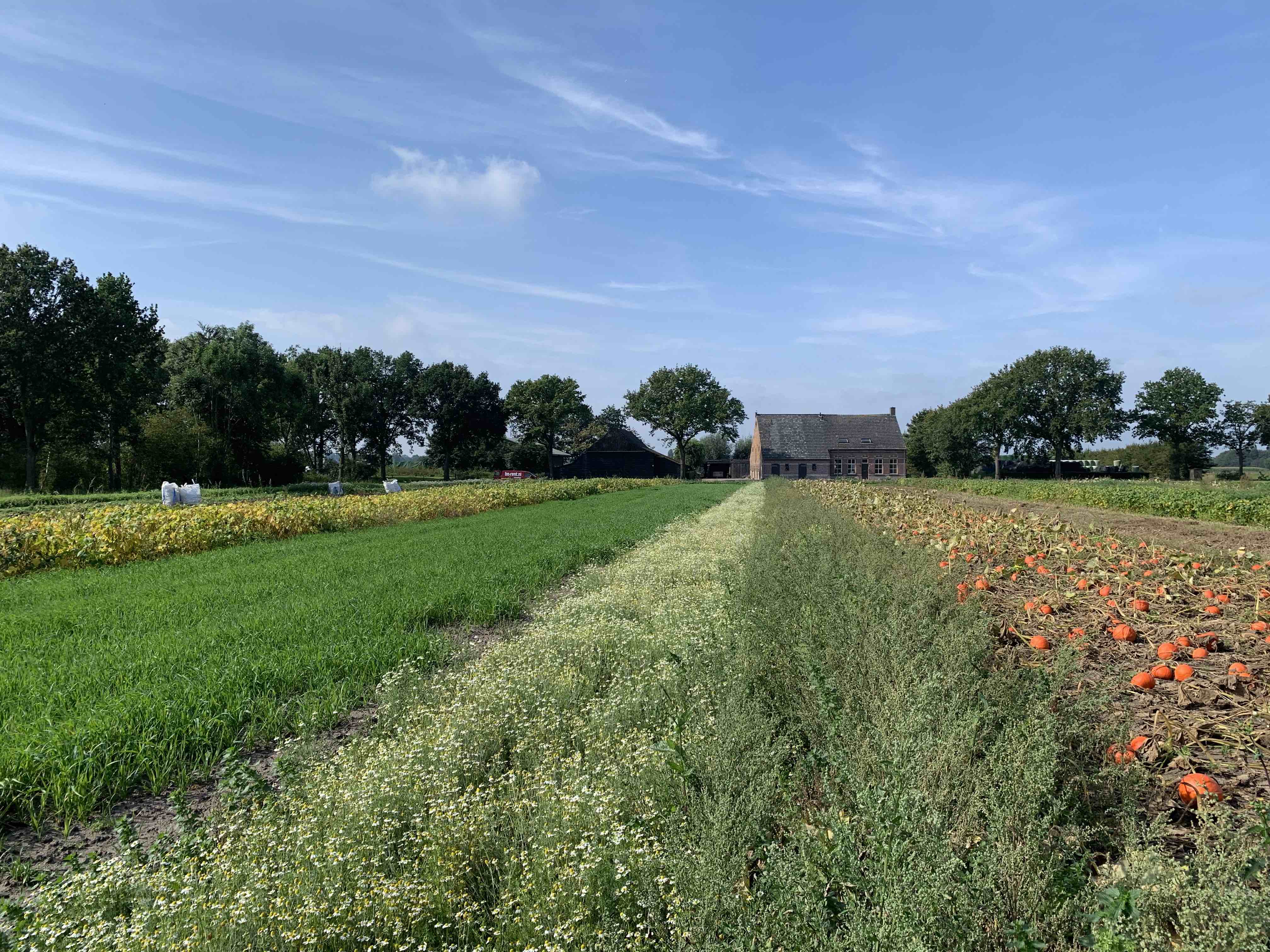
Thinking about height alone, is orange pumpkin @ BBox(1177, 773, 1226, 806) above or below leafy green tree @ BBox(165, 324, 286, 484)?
below

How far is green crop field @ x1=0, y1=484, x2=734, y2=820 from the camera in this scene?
3496mm

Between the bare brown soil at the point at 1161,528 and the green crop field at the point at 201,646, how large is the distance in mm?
7028

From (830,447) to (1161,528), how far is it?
64389mm

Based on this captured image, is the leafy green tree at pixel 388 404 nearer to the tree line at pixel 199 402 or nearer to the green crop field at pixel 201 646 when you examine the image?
the tree line at pixel 199 402

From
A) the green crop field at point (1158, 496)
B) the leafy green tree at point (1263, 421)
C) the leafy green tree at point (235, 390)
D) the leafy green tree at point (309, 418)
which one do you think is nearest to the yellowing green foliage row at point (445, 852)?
the green crop field at point (1158, 496)

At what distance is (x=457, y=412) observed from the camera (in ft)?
245

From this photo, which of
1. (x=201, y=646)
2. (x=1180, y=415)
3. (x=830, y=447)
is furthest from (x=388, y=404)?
(x=1180, y=415)

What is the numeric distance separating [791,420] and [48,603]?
79.3 metres

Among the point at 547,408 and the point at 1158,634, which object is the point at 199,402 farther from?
the point at 1158,634

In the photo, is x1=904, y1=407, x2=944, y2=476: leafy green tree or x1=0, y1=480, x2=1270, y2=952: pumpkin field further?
x1=904, y1=407, x2=944, y2=476: leafy green tree

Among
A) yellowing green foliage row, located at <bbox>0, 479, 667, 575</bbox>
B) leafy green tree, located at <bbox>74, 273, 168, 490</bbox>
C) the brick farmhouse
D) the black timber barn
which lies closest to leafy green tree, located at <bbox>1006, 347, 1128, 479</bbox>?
the brick farmhouse

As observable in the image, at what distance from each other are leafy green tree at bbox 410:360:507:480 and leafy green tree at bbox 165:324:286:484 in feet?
79.1

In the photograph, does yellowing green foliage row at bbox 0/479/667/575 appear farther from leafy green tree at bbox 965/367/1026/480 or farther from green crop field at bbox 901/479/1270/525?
leafy green tree at bbox 965/367/1026/480

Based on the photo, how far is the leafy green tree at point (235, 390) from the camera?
4491 cm
